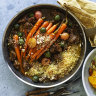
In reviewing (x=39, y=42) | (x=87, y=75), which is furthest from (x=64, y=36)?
(x=87, y=75)

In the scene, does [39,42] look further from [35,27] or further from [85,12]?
[85,12]

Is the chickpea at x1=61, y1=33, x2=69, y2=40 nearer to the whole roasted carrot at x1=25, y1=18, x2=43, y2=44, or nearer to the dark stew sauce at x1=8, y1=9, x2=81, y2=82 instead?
the dark stew sauce at x1=8, y1=9, x2=81, y2=82

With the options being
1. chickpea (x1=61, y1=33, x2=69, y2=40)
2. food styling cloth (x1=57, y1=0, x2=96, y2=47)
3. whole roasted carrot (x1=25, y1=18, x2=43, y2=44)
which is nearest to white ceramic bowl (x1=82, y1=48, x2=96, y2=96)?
food styling cloth (x1=57, y1=0, x2=96, y2=47)

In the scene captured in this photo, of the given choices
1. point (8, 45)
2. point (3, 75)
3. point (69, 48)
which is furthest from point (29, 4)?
point (3, 75)

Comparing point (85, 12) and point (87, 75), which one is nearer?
point (85, 12)

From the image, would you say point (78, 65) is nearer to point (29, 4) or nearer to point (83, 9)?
point (83, 9)

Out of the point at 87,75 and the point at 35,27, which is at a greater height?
the point at 35,27

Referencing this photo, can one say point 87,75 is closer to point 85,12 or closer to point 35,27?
A: point 85,12

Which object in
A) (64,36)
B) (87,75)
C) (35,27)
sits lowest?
(87,75)
